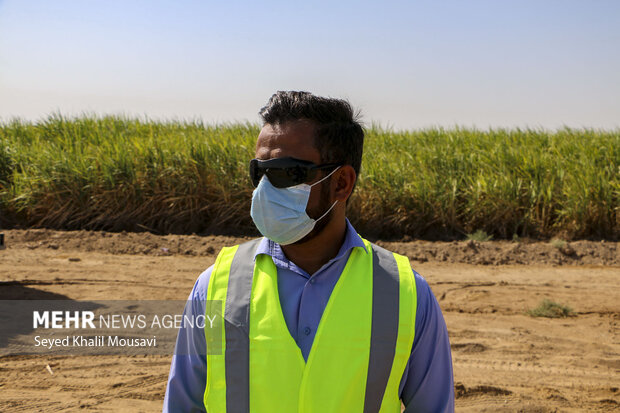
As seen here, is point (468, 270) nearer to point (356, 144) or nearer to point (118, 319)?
point (118, 319)

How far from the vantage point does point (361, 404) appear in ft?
6.03

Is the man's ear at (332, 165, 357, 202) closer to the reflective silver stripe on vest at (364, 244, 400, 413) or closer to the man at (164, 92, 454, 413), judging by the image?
the man at (164, 92, 454, 413)

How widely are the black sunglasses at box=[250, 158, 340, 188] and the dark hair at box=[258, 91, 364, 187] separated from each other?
5cm

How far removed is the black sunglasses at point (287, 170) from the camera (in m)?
2.05

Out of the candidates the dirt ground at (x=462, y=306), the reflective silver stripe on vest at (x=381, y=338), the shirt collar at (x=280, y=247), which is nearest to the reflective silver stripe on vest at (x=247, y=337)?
the reflective silver stripe on vest at (x=381, y=338)

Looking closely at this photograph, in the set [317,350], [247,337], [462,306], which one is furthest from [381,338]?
[462,306]

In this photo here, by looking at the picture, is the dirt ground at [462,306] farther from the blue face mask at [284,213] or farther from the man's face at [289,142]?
the man's face at [289,142]

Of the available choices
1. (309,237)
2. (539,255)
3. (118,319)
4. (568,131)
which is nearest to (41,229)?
(118,319)

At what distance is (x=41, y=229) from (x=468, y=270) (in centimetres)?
720

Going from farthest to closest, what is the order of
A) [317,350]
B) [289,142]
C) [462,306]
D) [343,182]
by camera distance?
[462,306] → [343,182] → [289,142] → [317,350]

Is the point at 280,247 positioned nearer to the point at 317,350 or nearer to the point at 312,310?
the point at 312,310

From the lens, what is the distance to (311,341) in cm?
188

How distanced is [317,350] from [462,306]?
18.5 ft

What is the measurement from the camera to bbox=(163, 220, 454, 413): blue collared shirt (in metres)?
1.92
